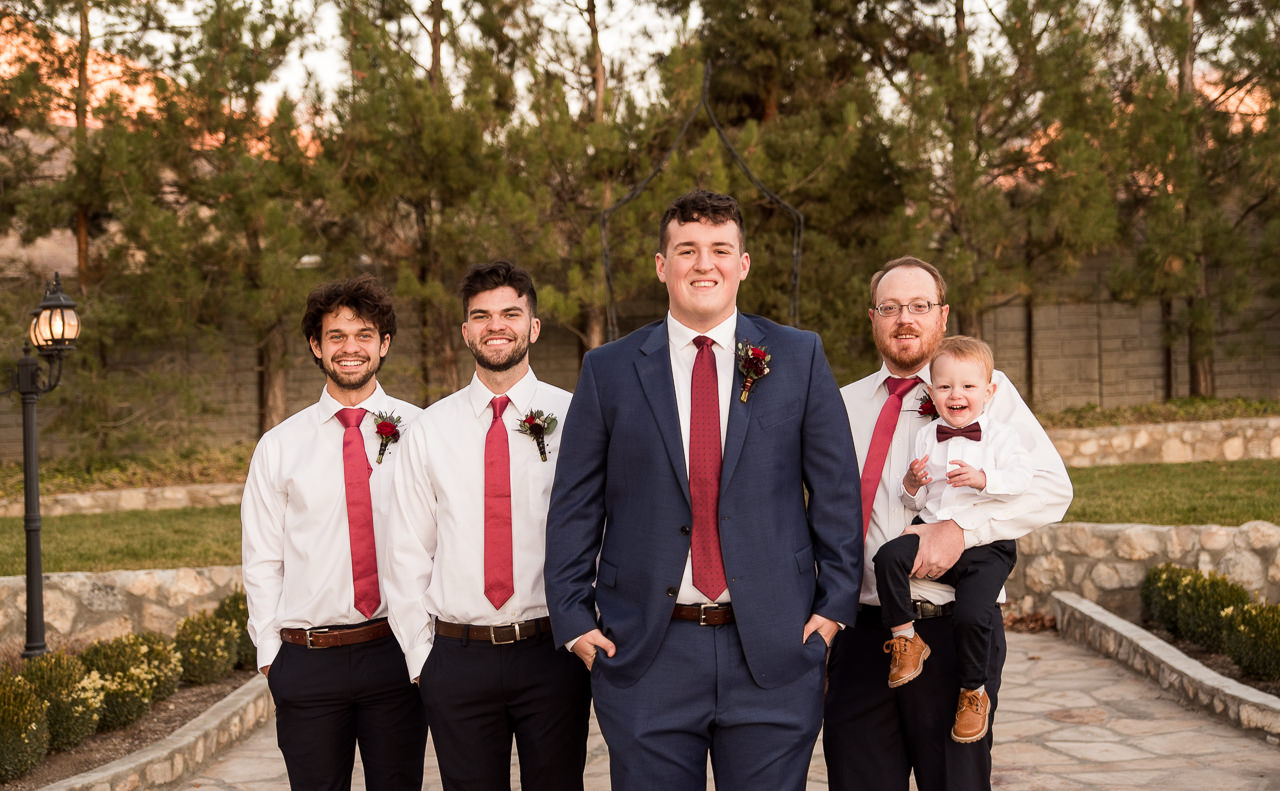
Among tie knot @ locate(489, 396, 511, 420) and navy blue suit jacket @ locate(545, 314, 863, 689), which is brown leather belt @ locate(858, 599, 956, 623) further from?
tie knot @ locate(489, 396, 511, 420)

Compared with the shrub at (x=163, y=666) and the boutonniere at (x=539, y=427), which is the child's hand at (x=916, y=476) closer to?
the boutonniere at (x=539, y=427)

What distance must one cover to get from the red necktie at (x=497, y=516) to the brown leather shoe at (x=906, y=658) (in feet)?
3.66

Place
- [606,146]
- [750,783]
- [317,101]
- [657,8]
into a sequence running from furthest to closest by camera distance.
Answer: [657,8]
[317,101]
[606,146]
[750,783]

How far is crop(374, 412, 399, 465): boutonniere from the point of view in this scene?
150 inches

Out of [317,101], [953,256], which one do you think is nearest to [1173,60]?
[953,256]

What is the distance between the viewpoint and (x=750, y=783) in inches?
115

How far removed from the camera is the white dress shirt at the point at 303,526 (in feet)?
12.1

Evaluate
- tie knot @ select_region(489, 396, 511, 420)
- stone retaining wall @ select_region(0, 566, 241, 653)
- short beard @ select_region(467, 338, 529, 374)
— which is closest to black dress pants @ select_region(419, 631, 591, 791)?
tie knot @ select_region(489, 396, 511, 420)

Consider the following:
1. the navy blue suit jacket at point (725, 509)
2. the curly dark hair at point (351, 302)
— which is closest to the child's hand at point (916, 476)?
the navy blue suit jacket at point (725, 509)

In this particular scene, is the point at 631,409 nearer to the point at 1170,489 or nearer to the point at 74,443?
the point at 1170,489

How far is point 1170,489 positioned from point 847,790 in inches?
352

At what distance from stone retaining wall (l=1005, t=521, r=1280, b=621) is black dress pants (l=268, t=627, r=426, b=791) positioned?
6574 mm

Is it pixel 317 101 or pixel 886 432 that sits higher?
pixel 317 101

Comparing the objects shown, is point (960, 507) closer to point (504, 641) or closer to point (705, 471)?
point (705, 471)
